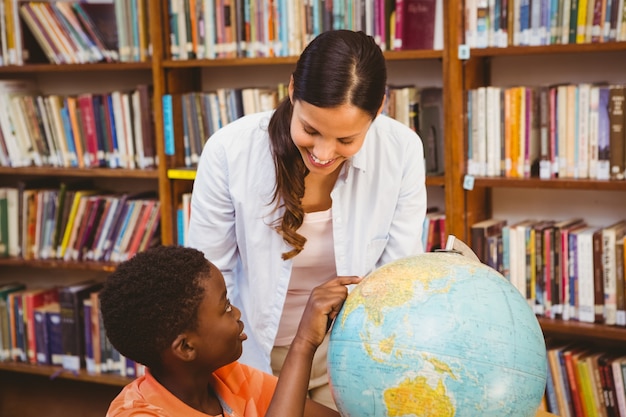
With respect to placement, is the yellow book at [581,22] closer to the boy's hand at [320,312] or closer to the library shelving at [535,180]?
the library shelving at [535,180]

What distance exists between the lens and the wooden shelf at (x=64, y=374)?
12.8ft

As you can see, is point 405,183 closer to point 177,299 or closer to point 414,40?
point 177,299

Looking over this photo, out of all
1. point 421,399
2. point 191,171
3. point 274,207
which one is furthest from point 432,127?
point 421,399

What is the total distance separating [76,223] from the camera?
3.94 meters

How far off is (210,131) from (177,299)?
6.90 feet

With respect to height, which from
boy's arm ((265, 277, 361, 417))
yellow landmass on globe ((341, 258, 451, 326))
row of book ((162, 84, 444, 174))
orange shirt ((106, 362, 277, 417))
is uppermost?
row of book ((162, 84, 444, 174))

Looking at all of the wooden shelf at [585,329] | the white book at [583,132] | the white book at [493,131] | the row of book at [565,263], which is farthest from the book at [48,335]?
the white book at [583,132]

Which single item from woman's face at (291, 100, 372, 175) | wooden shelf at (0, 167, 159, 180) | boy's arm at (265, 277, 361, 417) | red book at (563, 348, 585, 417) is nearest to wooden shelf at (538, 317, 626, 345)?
red book at (563, 348, 585, 417)

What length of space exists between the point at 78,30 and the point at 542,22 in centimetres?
213

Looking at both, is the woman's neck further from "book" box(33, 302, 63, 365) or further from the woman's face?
"book" box(33, 302, 63, 365)

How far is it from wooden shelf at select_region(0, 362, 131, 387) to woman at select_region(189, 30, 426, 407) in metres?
1.95

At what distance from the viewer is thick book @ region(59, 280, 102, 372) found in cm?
398

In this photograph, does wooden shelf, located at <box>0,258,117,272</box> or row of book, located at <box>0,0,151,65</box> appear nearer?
row of book, located at <box>0,0,151,65</box>

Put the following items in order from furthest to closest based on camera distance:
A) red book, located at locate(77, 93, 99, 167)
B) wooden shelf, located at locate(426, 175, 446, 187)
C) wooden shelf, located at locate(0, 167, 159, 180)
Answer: red book, located at locate(77, 93, 99, 167) → wooden shelf, located at locate(0, 167, 159, 180) → wooden shelf, located at locate(426, 175, 446, 187)
